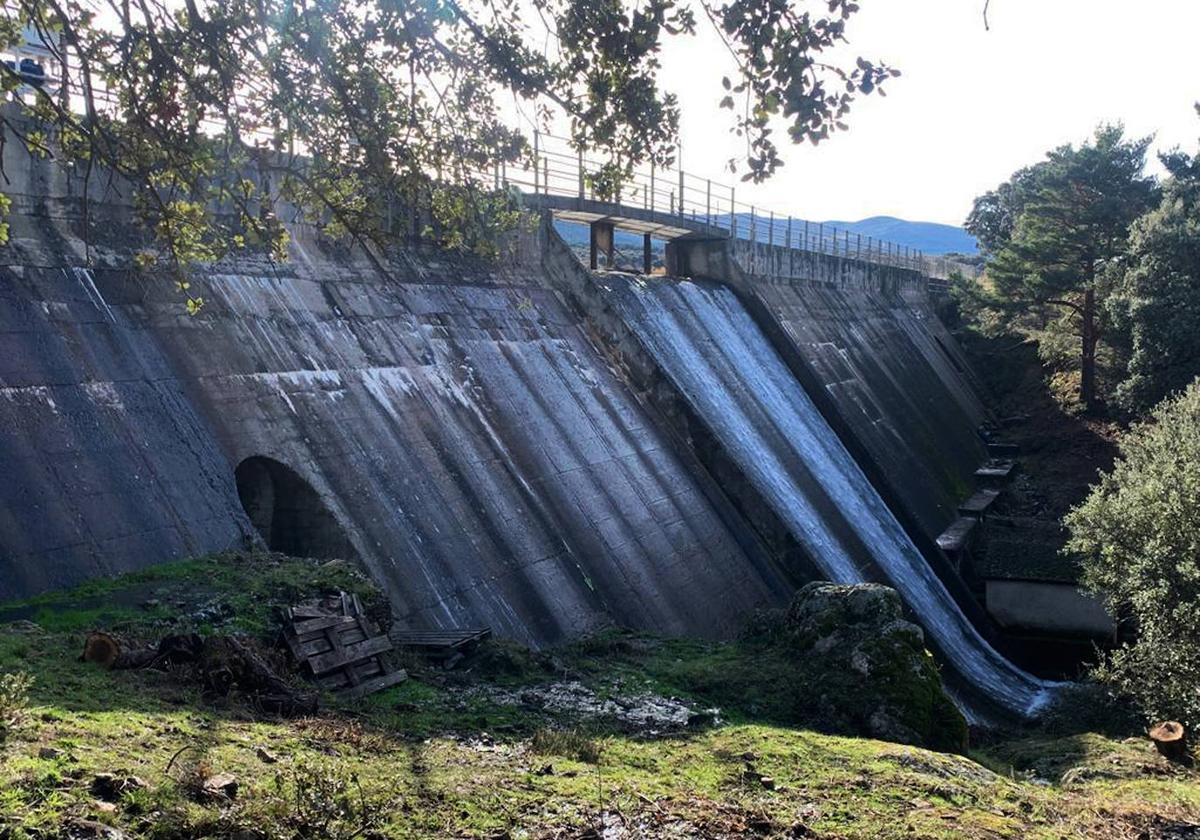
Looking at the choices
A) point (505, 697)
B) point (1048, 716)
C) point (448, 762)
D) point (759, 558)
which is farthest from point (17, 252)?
point (1048, 716)

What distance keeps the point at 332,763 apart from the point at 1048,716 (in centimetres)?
1279

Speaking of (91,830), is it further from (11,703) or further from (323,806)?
(11,703)

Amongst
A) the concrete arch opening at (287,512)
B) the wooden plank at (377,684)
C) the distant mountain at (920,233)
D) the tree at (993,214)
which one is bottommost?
the wooden plank at (377,684)

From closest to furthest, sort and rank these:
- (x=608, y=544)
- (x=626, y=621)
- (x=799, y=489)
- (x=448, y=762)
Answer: (x=448, y=762)
(x=626, y=621)
(x=608, y=544)
(x=799, y=489)

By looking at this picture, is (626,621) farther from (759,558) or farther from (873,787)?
(873,787)

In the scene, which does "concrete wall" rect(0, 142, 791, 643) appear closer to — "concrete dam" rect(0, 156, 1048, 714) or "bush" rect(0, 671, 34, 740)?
"concrete dam" rect(0, 156, 1048, 714)

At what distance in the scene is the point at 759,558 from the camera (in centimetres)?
1634

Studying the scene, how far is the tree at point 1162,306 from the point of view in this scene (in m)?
29.2

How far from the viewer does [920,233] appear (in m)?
157

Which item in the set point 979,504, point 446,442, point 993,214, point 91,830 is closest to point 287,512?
point 446,442

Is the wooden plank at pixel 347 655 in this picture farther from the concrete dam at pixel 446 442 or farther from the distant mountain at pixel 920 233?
the distant mountain at pixel 920 233

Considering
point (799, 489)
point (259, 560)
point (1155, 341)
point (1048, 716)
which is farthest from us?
point (1155, 341)

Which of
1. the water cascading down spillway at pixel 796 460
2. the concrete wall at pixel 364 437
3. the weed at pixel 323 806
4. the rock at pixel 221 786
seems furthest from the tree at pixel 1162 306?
the rock at pixel 221 786

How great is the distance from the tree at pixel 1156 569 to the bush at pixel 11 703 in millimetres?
11930
